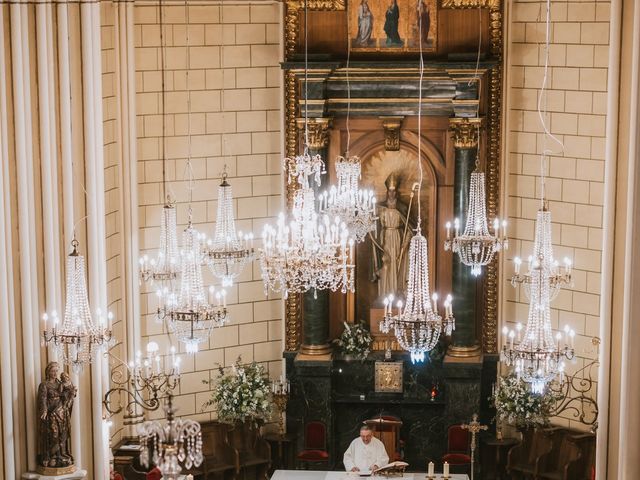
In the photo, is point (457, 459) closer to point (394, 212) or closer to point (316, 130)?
point (394, 212)

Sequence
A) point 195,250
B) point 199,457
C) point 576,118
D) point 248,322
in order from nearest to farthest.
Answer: point 199,457 < point 195,250 < point 576,118 < point 248,322

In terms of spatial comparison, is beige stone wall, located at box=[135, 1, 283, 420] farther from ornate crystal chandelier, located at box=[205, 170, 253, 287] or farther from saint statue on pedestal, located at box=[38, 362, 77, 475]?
saint statue on pedestal, located at box=[38, 362, 77, 475]

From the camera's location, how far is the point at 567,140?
18625 millimetres

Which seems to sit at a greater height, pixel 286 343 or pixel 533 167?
pixel 533 167

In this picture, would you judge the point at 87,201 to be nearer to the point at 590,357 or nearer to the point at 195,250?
the point at 195,250

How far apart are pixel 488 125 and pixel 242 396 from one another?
512 centimetres

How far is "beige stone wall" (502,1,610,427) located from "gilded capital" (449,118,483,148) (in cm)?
54

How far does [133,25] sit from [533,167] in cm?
587

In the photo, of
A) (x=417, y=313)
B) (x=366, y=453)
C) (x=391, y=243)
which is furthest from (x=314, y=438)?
(x=417, y=313)

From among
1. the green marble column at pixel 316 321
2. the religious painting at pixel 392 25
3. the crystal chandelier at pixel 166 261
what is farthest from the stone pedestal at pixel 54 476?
the religious painting at pixel 392 25

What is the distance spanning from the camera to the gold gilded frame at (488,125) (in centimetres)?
1894

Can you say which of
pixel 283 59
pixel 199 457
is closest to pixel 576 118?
pixel 283 59

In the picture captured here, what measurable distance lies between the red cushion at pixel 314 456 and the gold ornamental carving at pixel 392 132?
4425 mm

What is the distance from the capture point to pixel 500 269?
64.2 feet
